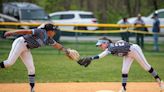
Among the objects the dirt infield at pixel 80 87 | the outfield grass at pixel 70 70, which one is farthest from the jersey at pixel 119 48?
the outfield grass at pixel 70 70

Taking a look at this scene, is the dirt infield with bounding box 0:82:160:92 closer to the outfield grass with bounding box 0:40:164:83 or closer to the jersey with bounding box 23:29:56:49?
the outfield grass with bounding box 0:40:164:83

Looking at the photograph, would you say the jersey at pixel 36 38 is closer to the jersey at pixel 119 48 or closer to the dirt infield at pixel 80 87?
the jersey at pixel 119 48

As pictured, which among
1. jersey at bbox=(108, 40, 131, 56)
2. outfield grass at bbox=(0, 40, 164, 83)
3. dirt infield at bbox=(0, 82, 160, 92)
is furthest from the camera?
outfield grass at bbox=(0, 40, 164, 83)

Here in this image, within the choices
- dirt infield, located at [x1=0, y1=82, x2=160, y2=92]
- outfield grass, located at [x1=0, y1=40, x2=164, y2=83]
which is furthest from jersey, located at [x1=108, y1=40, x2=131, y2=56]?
outfield grass, located at [x1=0, y1=40, x2=164, y2=83]

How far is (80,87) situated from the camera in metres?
13.8

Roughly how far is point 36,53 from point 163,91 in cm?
1132

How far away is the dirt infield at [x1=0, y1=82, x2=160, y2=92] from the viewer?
13.2 meters

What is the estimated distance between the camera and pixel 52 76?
645 inches

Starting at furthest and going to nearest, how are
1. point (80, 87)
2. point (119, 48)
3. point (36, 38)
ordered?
point (80, 87) → point (119, 48) → point (36, 38)

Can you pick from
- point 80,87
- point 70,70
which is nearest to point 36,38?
point 80,87

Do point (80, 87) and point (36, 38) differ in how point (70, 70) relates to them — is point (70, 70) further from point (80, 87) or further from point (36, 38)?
point (36, 38)

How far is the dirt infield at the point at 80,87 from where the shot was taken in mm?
13188

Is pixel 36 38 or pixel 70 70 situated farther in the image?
A: pixel 70 70

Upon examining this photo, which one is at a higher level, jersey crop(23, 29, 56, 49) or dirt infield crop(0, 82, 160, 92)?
jersey crop(23, 29, 56, 49)
